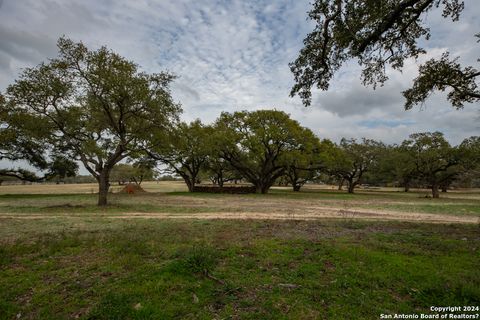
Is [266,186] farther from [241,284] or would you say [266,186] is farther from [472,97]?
[241,284]

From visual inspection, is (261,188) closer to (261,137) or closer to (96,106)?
(261,137)

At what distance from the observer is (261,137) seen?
3578 centimetres

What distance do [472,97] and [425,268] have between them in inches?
330

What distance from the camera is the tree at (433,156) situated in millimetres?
38031

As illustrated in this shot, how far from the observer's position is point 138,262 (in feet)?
19.6

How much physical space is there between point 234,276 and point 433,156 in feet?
141

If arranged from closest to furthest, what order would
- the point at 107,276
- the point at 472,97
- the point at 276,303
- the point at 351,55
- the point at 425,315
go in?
the point at 425,315, the point at 276,303, the point at 107,276, the point at 351,55, the point at 472,97

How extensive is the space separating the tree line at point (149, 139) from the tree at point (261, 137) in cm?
14

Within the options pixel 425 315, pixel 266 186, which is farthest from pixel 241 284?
pixel 266 186

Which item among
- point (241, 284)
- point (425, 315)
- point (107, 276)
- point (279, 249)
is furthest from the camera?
point (279, 249)

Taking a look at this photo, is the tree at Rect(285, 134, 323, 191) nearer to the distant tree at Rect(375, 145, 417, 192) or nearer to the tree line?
the tree line

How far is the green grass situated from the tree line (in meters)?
12.2

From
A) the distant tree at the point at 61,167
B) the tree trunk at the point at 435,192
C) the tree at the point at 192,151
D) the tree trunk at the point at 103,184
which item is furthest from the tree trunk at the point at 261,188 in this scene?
the distant tree at the point at 61,167

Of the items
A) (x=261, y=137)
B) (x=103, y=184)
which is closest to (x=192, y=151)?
(x=261, y=137)
